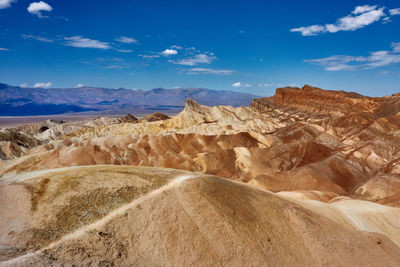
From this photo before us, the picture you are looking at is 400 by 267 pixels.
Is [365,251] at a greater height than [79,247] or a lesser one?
lesser

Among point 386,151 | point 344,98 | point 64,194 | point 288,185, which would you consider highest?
point 344,98

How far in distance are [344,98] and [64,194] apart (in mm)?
40550

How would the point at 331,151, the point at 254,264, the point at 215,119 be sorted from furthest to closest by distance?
Result: 1. the point at 215,119
2. the point at 331,151
3. the point at 254,264

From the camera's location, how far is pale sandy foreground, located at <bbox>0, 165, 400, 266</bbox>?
244 inches

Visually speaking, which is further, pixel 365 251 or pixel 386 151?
pixel 386 151

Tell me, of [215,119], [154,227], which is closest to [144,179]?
[154,227]

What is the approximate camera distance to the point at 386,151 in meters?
25.5

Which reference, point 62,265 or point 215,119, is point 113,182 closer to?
point 62,265

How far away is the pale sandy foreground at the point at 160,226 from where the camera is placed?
6.19m

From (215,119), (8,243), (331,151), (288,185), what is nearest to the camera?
(8,243)

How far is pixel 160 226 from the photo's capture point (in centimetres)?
707

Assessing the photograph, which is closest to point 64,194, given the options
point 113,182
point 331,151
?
point 113,182

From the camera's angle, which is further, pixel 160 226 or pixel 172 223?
pixel 172 223

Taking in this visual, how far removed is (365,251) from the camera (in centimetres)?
858
